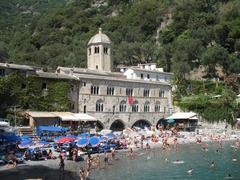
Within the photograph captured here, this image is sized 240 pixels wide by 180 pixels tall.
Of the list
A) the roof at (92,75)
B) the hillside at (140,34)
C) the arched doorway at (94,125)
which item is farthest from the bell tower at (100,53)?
the hillside at (140,34)

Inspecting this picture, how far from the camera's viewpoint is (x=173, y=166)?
37281 mm

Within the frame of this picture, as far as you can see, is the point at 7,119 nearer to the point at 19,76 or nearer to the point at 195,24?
the point at 19,76

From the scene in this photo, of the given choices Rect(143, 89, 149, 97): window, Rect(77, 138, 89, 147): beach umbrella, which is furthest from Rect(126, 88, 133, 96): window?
Rect(77, 138, 89, 147): beach umbrella

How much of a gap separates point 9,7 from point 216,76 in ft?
357

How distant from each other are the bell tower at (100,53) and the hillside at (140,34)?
15.3 meters

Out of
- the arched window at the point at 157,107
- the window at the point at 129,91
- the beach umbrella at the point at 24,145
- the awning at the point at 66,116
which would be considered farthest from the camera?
the arched window at the point at 157,107

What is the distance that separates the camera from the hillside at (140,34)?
84.5 m

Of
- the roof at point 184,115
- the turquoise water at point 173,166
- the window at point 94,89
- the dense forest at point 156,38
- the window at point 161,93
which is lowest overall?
the turquoise water at point 173,166

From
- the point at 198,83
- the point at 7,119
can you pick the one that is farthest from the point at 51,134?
the point at 198,83

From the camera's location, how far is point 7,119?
4738 cm

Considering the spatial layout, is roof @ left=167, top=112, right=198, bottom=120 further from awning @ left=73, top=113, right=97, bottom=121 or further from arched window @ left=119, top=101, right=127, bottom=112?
awning @ left=73, top=113, right=97, bottom=121

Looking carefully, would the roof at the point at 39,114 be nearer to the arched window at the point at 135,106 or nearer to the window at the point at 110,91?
the window at the point at 110,91

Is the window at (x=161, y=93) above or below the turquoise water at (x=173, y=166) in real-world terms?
above

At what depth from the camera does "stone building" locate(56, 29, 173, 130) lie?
56250mm
